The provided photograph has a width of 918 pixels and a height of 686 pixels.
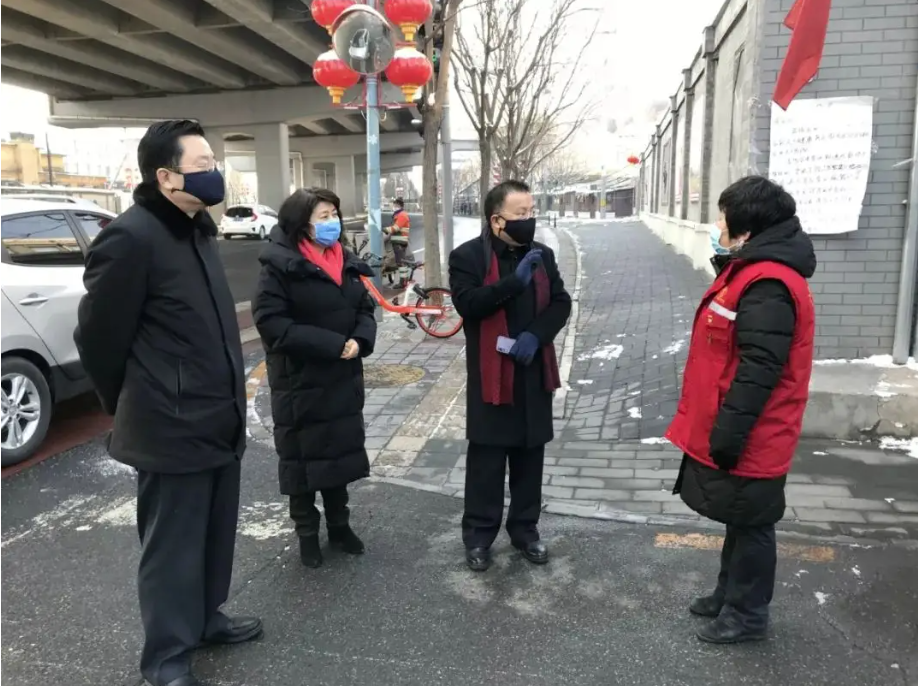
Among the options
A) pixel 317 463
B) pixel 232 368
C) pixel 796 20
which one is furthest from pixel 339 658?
pixel 796 20

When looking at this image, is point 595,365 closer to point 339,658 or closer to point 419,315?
point 419,315

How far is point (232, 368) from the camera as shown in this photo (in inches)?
113

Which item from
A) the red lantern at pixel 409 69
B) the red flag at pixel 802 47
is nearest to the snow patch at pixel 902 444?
the red flag at pixel 802 47

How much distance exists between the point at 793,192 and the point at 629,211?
162 feet

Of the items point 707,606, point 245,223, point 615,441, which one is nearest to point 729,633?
point 707,606

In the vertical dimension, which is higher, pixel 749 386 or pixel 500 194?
pixel 500 194

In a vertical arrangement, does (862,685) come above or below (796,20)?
below

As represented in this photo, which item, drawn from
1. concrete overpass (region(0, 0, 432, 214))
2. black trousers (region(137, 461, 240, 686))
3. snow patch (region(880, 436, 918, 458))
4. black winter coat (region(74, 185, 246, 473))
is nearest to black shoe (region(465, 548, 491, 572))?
black trousers (region(137, 461, 240, 686))

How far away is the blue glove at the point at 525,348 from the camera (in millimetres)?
3541

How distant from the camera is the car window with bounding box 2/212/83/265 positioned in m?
5.68

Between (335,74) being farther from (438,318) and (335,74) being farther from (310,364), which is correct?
(310,364)

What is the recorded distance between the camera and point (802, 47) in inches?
205

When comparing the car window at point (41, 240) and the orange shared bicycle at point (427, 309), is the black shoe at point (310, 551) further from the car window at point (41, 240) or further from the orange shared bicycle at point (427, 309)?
the orange shared bicycle at point (427, 309)

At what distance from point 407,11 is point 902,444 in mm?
6432
